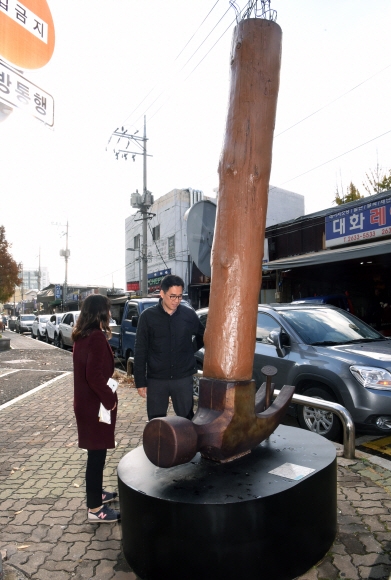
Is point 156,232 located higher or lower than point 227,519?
higher

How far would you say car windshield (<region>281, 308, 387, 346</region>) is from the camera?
571 cm

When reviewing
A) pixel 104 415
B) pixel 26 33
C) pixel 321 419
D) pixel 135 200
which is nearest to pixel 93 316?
pixel 104 415

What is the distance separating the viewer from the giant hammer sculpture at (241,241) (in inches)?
101

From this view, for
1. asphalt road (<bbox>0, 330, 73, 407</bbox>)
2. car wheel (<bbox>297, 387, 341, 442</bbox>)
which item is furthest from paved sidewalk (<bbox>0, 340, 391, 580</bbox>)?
asphalt road (<bbox>0, 330, 73, 407</bbox>)

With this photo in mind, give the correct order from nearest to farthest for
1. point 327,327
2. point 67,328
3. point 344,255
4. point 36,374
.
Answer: point 327,327 → point 36,374 → point 344,255 → point 67,328

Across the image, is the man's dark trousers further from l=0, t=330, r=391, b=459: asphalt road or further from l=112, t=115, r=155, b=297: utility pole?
l=112, t=115, r=155, b=297: utility pole

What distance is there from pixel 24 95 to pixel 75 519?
298cm

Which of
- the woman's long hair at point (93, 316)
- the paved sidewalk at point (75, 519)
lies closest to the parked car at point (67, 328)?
the paved sidewalk at point (75, 519)

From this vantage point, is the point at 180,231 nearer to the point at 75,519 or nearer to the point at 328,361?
the point at 328,361

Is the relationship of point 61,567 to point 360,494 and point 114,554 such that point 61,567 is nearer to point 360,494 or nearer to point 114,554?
point 114,554

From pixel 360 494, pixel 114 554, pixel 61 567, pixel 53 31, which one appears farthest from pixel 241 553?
pixel 53 31

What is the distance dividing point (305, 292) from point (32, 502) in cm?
1444

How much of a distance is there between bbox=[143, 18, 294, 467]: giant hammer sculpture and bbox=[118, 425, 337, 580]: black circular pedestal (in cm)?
22

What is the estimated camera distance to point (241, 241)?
258 cm
